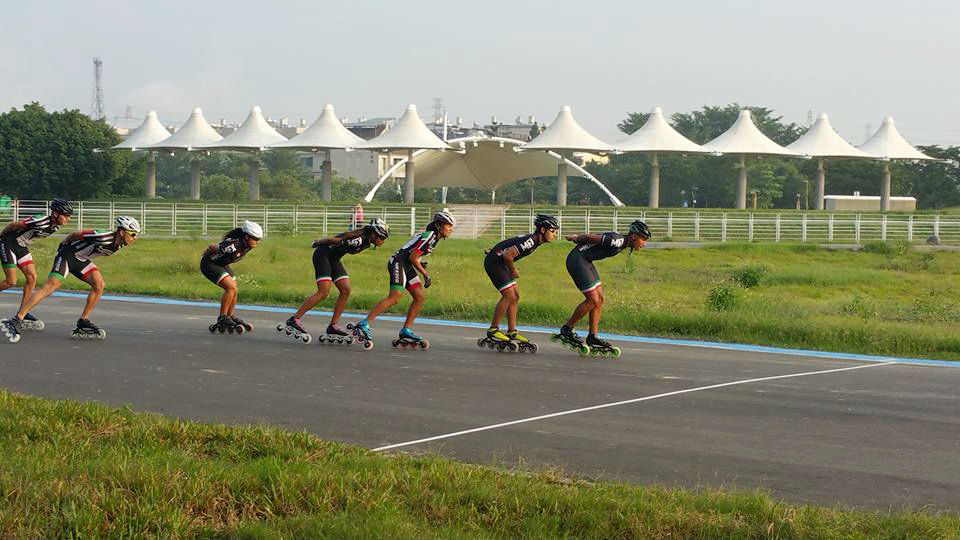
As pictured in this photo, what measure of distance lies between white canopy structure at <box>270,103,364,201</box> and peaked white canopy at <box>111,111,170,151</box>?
9704mm

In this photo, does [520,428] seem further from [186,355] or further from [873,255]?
[873,255]

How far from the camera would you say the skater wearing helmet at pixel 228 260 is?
659 inches

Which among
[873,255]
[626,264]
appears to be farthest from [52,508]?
[873,255]

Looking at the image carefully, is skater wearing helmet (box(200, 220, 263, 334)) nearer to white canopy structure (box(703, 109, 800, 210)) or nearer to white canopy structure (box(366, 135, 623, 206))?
white canopy structure (box(703, 109, 800, 210))

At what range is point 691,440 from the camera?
32.6 feet

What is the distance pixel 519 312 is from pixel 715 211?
36386 mm

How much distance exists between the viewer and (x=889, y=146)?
234 feet

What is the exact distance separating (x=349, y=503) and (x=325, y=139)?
61.7 metres

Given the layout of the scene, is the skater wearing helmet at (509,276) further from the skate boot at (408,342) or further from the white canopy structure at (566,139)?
the white canopy structure at (566,139)

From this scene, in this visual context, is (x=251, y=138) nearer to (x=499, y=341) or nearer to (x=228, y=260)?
(x=228, y=260)

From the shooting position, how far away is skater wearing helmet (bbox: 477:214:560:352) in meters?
16.1

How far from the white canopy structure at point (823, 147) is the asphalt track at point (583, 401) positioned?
53411 mm

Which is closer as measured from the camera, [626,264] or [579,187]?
[626,264]

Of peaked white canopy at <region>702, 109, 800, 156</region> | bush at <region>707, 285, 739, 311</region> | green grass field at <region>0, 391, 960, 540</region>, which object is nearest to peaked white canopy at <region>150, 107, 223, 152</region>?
peaked white canopy at <region>702, 109, 800, 156</region>
